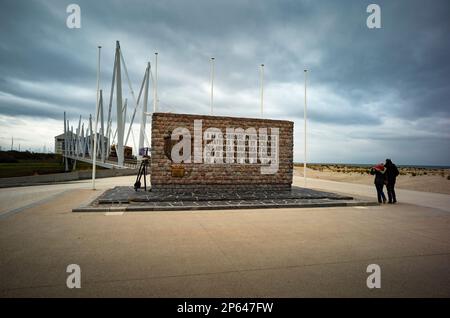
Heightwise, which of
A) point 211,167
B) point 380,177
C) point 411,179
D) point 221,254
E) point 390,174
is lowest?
point 221,254

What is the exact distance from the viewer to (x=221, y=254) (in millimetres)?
4598

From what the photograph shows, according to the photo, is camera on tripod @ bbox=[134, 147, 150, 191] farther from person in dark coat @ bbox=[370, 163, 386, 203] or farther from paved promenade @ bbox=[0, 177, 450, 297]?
person in dark coat @ bbox=[370, 163, 386, 203]

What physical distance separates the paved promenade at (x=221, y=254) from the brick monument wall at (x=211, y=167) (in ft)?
Answer: 15.0

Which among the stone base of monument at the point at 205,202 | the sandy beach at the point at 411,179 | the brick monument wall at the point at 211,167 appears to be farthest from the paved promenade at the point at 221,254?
the sandy beach at the point at 411,179

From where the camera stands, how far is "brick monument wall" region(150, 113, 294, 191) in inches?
485

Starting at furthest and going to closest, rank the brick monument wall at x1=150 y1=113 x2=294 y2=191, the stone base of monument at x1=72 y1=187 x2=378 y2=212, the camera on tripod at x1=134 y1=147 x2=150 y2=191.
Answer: the brick monument wall at x1=150 y1=113 x2=294 y2=191 < the camera on tripod at x1=134 y1=147 x2=150 y2=191 < the stone base of monument at x1=72 y1=187 x2=378 y2=212

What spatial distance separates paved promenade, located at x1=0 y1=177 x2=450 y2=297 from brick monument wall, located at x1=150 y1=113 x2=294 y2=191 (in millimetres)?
4575

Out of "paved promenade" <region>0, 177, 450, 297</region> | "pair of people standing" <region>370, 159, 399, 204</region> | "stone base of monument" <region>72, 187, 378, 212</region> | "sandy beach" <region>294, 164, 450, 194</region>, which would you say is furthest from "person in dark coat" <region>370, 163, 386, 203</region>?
"sandy beach" <region>294, 164, 450, 194</region>

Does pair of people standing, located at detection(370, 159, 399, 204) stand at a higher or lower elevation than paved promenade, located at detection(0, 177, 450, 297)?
higher

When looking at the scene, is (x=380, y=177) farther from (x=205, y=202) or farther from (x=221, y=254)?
(x=221, y=254)

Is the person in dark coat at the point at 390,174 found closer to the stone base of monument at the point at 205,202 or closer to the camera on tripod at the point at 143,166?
the stone base of monument at the point at 205,202

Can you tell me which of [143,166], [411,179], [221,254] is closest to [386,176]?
[221,254]

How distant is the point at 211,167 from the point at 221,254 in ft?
27.6

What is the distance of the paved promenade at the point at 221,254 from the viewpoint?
3.34m
